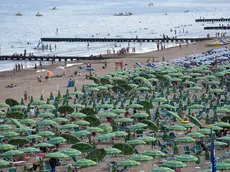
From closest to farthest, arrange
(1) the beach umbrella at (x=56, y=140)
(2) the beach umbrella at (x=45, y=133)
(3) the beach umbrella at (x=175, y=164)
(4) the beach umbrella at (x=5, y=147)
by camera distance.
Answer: (3) the beach umbrella at (x=175, y=164) → (4) the beach umbrella at (x=5, y=147) → (1) the beach umbrella at (x=56, y=140) → (2) the beach umbrella at (x=45, y=133)

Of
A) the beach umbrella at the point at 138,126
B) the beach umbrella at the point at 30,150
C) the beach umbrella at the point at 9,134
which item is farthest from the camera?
the beach umbrella at the point at 138,126

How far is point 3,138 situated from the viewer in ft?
98.9

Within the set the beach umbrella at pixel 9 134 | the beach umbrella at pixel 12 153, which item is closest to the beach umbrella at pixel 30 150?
the beach umbrella at pixel 12 153

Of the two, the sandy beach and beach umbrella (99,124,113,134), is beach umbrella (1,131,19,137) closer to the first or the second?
beach umbrella (99,124,113,134)

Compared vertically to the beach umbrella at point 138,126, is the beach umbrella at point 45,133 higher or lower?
lower

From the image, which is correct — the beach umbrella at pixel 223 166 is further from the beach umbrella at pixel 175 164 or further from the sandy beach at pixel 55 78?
the sandy beach at pixel 55 78

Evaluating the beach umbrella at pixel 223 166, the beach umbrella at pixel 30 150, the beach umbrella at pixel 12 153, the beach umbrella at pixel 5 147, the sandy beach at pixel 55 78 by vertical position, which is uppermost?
the sandy beach at pixel 55 78

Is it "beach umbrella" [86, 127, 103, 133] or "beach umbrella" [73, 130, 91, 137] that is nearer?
"beach umbrella" [73, 130, 91, 137]

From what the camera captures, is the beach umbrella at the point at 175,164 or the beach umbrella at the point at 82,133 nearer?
the beach umbrella at the point at 175,164

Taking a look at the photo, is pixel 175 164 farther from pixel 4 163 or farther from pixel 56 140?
pixel 4 163

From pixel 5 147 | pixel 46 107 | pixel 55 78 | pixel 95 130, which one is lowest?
pixel 5 147

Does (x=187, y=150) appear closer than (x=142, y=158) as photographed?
No

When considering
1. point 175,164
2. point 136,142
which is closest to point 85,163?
point 175,164

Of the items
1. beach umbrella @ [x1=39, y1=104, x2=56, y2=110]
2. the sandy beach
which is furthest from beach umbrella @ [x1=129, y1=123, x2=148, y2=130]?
the sandy beach
